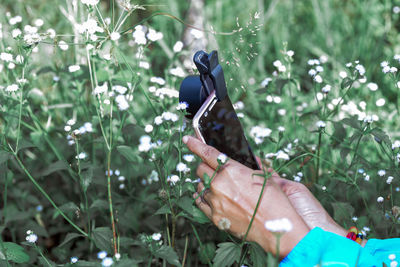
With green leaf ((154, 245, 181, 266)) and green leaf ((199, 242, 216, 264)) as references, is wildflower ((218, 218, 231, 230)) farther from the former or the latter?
green leaf ((199, 242, 216, 264))

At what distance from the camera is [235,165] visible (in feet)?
3.82

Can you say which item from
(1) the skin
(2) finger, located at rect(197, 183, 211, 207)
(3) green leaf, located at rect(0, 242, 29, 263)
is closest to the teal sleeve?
(1) the skin

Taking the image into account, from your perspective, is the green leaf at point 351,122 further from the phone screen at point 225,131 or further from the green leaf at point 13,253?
the green leaf at point 13,253

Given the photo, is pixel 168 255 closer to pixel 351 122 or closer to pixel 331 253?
pixel 331 253

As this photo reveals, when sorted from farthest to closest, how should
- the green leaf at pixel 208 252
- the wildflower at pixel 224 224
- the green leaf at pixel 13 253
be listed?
1. the green leaf at pixel 208 252
2. the green leaf at pixel 13 253
3. the wildflower at pixel 224 224

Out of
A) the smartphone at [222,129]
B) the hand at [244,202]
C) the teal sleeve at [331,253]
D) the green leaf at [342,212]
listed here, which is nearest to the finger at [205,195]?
the hand at [244,202]

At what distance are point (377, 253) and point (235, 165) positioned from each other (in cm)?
43

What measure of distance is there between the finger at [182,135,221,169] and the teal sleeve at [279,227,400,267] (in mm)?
293

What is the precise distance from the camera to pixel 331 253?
1054 mm

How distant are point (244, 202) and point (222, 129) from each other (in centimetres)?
24

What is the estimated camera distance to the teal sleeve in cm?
105

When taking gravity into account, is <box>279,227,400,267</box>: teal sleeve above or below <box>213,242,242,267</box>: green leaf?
above

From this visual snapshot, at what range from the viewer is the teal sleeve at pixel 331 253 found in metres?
1.05

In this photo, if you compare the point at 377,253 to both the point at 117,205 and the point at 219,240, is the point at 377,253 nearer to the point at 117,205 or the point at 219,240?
the point at 219,240
